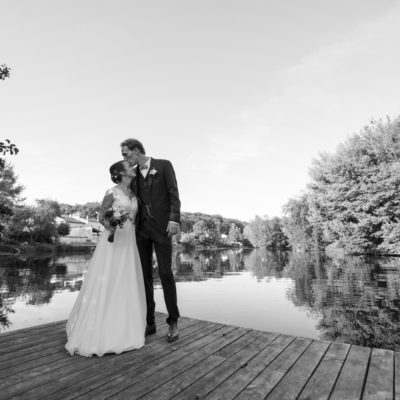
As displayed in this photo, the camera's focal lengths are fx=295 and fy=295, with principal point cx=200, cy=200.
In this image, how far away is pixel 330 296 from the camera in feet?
40.2

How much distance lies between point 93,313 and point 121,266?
66cm

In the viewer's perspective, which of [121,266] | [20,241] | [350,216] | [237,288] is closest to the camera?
[121,266]

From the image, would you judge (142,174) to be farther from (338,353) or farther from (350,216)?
(350,216)

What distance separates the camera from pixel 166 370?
3.06m

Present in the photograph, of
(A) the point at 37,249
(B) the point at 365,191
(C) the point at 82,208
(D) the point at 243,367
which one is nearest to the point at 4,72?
(D) the point at 243,367

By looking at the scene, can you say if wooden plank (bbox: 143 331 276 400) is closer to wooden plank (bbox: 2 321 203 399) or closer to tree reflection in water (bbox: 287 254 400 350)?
wooden plank (bbox: 2 321 203 399)

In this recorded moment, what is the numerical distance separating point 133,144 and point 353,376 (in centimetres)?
385

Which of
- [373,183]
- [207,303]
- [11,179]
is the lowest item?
[207,303]

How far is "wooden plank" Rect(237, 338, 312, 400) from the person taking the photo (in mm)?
2561

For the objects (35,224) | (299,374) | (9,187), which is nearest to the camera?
(299,374)

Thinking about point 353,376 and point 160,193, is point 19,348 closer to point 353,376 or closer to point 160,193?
point 160,193

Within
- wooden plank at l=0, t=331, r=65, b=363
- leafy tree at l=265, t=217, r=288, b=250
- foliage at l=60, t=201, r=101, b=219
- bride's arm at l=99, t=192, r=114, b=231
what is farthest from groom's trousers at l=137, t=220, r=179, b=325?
foliage at l=60, t=201, r=101, b=219

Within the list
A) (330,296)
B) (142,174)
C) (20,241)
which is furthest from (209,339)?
(20,241)

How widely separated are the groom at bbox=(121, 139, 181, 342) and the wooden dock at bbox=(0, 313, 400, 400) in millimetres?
537
